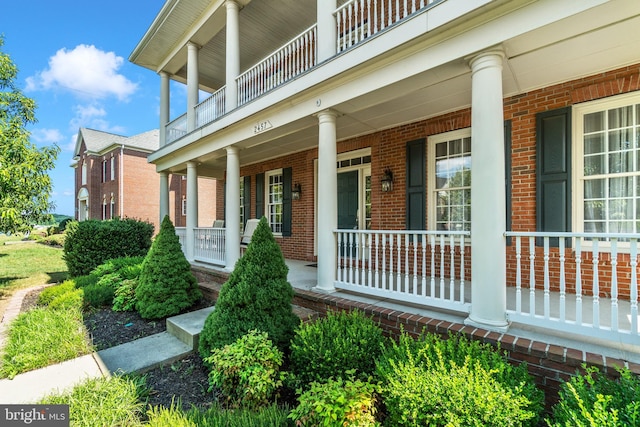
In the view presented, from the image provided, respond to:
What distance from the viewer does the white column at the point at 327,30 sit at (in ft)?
14.5

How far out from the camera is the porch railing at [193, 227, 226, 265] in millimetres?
7016

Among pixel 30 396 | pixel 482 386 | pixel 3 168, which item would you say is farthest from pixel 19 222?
pixel 482 386

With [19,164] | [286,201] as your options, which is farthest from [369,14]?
Result: [19,164]

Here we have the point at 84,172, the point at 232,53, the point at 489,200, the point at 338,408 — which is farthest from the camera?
the point at 84,172

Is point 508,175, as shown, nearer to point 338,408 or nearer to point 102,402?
point 338,408

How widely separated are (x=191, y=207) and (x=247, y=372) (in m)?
5.99

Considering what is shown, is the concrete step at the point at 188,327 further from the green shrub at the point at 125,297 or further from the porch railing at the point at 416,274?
the porch railing at the point at 416,274

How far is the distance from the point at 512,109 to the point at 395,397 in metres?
4.51

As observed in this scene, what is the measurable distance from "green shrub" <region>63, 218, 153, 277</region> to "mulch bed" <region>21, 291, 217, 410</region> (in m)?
3.56

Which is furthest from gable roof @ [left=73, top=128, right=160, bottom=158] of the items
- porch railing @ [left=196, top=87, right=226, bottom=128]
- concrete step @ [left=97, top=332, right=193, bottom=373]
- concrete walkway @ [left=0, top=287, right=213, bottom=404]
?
concrete step @ [left=97, top=332, right=193, bottom=373]

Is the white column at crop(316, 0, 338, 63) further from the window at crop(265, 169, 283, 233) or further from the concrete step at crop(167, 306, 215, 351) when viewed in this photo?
the window at crop(265, 169, 283, 233)

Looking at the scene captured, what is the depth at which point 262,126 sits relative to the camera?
18.3ft

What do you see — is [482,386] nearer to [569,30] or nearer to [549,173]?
[569,30]

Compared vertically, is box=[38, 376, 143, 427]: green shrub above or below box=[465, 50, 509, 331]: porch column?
below
